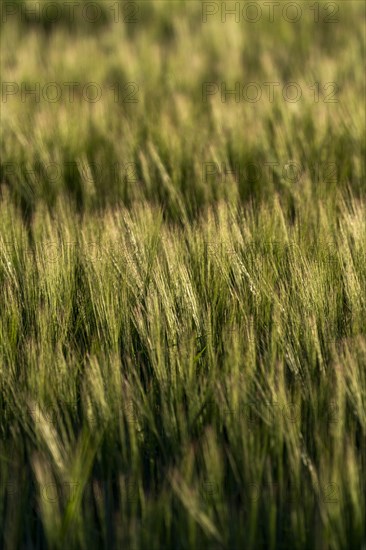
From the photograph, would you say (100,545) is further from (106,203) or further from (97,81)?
(97,81)

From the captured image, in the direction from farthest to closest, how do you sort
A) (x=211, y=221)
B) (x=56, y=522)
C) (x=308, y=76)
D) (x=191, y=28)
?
(x=191, y=28) < (x=308, y=76) < (x=211, y=221) < (x=56, y=522)

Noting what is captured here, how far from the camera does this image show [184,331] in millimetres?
1516

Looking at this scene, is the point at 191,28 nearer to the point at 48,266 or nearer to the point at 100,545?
the point at 48,266

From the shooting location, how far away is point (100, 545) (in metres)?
1.22

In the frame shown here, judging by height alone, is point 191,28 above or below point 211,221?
above

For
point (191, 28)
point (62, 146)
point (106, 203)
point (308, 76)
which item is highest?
point (191, 28)

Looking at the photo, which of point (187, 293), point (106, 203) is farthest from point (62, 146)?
point (187, 293)

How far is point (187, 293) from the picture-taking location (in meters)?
1.62

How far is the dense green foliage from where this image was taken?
1.20m

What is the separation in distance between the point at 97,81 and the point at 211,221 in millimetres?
1857

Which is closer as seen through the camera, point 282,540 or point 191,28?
point 282,540

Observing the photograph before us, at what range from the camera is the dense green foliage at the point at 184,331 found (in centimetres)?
120

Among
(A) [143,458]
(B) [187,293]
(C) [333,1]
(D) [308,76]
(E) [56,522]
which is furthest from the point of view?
(C) [333,1]

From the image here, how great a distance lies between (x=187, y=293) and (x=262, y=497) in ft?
1.71
